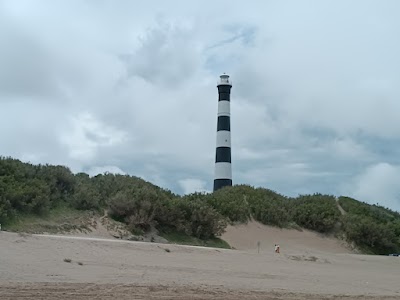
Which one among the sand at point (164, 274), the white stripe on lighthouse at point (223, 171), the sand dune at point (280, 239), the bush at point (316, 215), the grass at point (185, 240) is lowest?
the sand at point (164, 274)

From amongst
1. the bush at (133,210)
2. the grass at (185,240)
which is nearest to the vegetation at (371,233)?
the grass at (185,240)

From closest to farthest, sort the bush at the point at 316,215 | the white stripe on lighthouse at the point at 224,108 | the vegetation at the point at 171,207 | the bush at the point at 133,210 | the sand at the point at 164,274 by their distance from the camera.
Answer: the sand at the point at 164,274 < the vegetation at the point at 171,207 < the bush at the point at 133,210 < the bush at the point at 316,215 < the white stripe on lighthouse at the point at 224,108

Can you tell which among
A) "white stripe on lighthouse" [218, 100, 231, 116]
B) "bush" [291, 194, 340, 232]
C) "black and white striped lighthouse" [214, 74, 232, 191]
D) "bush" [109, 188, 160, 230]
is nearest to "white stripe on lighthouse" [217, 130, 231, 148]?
"black and white striped lighthouse" [214, 74, 232, 191]

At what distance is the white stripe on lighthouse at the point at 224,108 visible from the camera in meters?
46.9

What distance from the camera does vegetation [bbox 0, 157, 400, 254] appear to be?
25.6 meters

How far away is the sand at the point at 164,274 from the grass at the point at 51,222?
4330 mm

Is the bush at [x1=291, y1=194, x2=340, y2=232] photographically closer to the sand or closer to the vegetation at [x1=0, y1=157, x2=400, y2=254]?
the vegetation at [x1=0, y1=157, x2=400, y2=254]

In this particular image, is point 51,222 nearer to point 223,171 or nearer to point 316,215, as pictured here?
point 316,215

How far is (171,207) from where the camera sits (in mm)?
29484

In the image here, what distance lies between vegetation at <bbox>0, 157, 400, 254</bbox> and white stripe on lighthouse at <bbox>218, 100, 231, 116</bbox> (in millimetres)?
7361

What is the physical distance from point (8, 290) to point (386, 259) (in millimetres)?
22539

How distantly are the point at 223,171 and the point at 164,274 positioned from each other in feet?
93.2

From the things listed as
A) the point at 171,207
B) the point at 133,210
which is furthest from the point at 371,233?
the point at 133,210

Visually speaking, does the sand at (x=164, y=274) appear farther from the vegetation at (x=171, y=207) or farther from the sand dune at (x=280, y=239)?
the sand dune at (x=280, y=239)
